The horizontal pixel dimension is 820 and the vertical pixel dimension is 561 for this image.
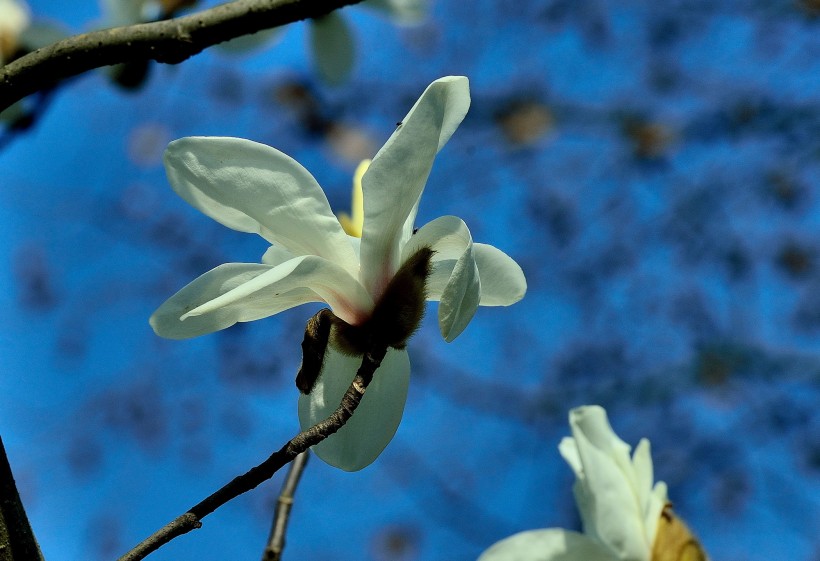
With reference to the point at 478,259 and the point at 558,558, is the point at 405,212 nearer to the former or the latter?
the point at 478,259

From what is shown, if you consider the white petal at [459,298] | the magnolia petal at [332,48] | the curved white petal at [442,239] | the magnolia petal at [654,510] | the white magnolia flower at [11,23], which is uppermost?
the white magnolia flower at [11,23]

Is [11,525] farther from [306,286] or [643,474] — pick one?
[643,474]

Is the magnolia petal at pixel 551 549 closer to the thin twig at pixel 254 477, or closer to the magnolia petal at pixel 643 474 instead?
the magnolia petal at pixel 643 474

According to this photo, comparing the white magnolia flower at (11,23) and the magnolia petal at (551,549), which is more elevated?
the white magnolia flower at (11,23)

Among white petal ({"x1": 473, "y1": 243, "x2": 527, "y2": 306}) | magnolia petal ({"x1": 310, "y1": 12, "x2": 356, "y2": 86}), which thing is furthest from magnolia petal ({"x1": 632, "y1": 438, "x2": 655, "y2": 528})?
magnolia petal ({"x1": 310, "y1": 12, "x2": 356, "y2": 86})

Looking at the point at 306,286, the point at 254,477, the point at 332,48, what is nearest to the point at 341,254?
the point at 306,286

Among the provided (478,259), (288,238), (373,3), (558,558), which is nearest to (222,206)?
(288,238)

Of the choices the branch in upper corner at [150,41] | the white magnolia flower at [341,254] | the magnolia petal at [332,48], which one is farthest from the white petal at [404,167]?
A: the magnolia petal at [332,48]
